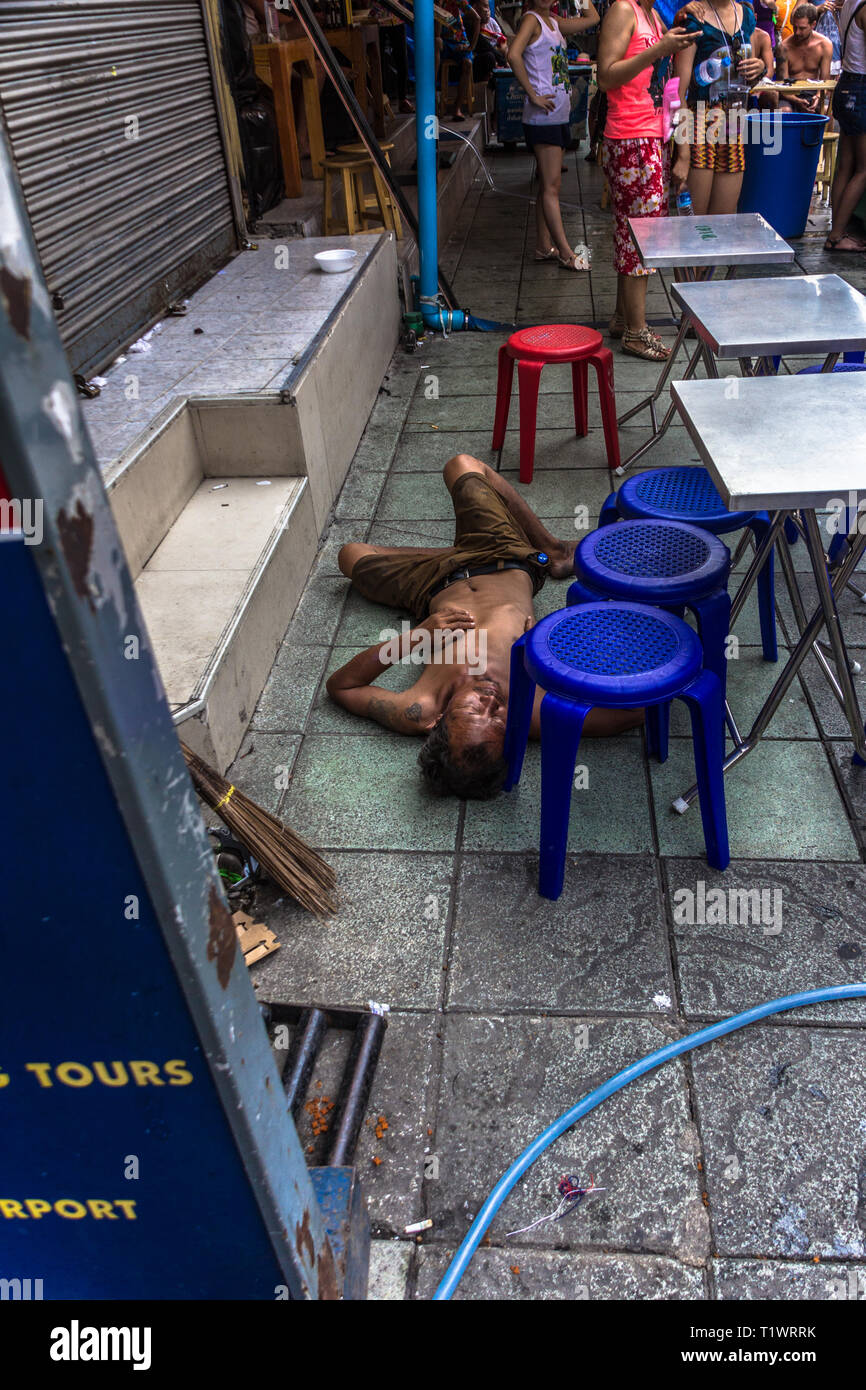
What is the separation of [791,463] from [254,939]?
1.95 meters

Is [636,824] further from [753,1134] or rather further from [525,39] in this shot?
[525,39]

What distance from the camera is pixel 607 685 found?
248 cm

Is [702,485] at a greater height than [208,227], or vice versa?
[208,227]

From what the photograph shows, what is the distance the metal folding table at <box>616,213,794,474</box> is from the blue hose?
2.77 meters

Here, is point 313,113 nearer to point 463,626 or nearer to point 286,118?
point 286,118

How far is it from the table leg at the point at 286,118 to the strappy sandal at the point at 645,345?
3478 mm

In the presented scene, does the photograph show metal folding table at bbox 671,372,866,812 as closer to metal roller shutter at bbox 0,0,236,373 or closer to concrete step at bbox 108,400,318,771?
concrete step at bbox 108,400,318,771

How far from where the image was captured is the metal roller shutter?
425cm

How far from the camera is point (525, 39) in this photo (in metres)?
7.02

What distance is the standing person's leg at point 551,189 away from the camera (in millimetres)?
7457

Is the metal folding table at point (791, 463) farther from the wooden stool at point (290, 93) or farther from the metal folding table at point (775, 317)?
the wooden stool at point (290, 93)

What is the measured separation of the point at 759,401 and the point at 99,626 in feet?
8.11
